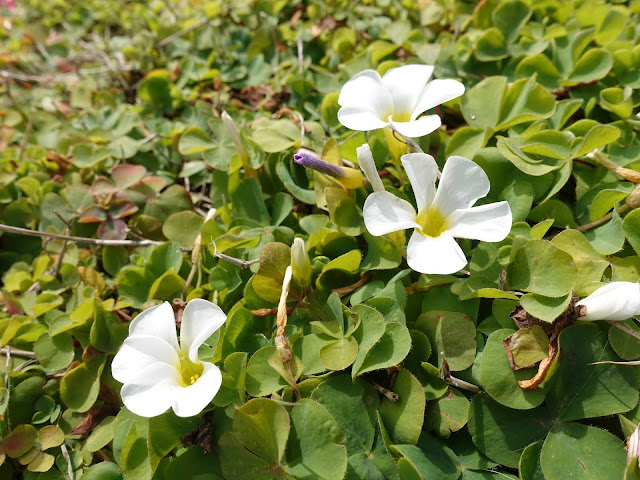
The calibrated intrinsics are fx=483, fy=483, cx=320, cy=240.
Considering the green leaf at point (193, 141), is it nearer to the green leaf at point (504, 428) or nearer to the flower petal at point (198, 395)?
the flower petal at point (198, 395)

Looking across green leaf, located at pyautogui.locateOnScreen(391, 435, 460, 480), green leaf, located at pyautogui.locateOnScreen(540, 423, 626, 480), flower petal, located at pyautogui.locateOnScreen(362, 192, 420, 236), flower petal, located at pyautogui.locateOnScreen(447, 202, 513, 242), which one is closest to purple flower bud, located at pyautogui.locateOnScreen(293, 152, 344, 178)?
flower petal, located at pyautogui.locateOnScreen(362, 192, 420, 236)

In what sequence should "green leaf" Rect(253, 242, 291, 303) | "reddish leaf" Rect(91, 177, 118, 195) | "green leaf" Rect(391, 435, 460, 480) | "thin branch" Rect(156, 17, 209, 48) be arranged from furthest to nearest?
"thin branch" Rect(156, 17, 209, 48), "reddish leaf" Rect(91, 177, 118, 195), "green leaf" Rect(253, 242, 291, 303), "green leaf" Rect(391, 435, 460, 480)

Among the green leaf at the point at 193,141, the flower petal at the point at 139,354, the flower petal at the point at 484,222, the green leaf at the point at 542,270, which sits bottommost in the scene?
the flower petal at the point at 139,354

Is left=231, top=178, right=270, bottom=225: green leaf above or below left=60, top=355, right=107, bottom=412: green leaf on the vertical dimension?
above

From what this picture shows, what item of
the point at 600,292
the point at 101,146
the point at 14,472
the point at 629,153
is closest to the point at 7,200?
the point at 101,146

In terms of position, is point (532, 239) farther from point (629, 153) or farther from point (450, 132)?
point (450, 132)

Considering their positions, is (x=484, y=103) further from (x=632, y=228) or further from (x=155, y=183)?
(x=155, y=183)

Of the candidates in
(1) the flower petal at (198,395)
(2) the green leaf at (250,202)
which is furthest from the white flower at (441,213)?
(2) the green leaf at (250,202)

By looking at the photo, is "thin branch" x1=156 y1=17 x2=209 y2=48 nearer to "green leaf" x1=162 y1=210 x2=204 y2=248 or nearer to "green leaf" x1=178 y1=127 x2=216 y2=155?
"green leaf" x1=178 y1=127 x2=216 y2=155
